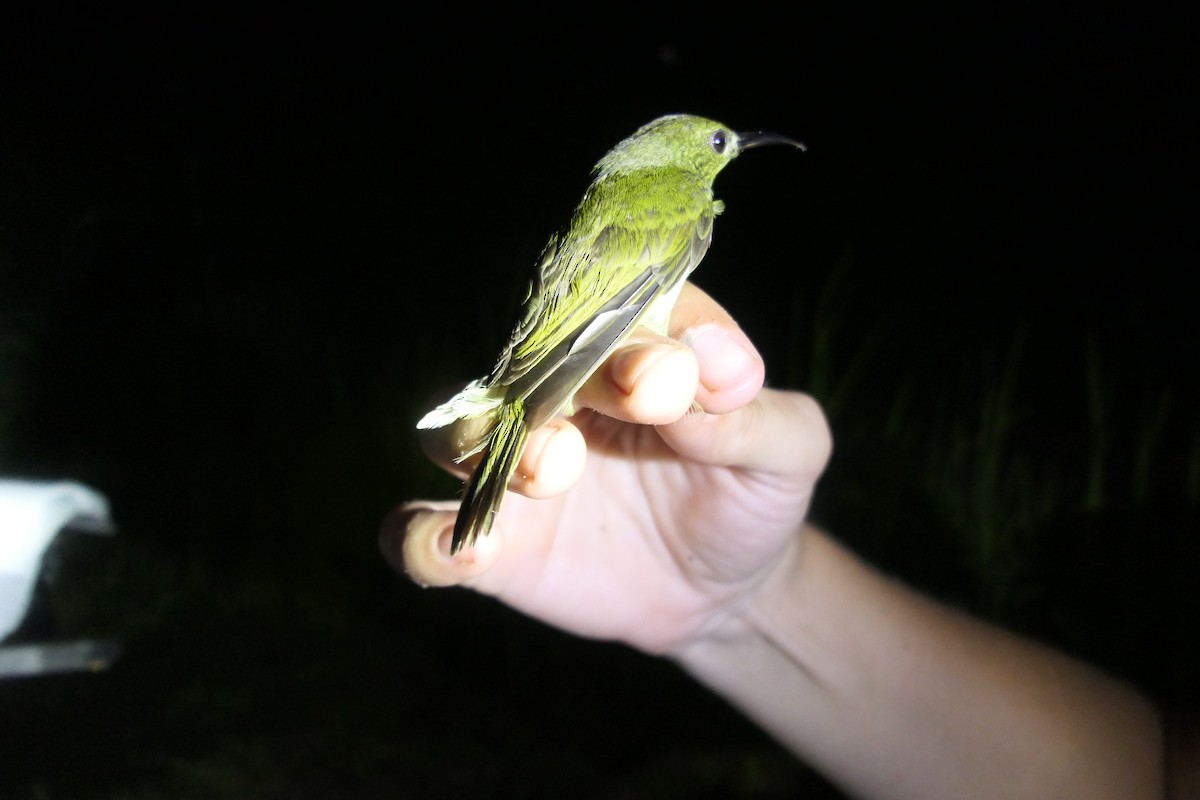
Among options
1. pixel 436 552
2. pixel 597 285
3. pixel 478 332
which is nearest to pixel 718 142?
pixel 597 285

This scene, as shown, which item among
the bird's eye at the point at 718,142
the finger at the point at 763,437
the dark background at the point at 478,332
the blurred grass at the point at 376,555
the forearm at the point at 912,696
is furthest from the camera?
the dark background at the point at 478,332

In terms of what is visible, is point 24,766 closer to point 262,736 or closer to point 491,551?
point 262,736

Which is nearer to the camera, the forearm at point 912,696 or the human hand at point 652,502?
the human hand at point 652,502

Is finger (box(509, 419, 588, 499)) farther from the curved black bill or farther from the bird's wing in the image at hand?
the curved black bill

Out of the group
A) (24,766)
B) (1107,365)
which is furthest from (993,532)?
(24,766)

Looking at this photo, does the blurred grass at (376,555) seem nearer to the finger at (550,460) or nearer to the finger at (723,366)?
the finger at (550,460)

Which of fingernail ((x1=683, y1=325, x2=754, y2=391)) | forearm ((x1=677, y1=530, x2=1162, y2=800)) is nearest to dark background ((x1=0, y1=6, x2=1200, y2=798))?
forearm ((x1=677, y1=530, x2=1162, y2=800))

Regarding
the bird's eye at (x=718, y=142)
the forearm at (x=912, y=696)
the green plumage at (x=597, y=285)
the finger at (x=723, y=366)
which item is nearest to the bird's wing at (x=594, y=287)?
the green plumage at (x=597, y=285)
